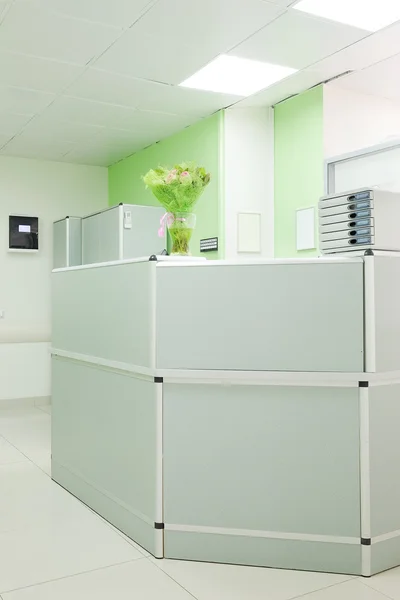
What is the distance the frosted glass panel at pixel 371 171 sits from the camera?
449 cm

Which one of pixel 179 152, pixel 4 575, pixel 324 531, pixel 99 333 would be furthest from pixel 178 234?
pixel 179 152

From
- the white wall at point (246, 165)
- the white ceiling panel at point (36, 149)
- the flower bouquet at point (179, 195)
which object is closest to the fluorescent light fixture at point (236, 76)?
the white wall at point (246, 165)

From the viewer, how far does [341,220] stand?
9.05 ft

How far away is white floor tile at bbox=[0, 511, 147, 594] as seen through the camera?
2668mm

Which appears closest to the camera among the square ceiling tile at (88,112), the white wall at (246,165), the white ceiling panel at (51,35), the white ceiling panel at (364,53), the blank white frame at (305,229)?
the white ceiling panel at (51,35)

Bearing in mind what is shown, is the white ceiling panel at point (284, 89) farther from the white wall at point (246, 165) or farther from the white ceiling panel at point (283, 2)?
the white ceiling panel at point (283, 2)

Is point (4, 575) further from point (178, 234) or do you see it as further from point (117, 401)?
point (178, 234)

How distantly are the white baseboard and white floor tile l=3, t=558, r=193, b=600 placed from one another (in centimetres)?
462

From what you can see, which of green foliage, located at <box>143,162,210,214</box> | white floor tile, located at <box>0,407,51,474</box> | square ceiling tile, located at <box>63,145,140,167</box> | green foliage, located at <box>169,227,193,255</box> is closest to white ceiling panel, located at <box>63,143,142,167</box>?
square ceiling tile, located at <box>63,145,140,167</box>

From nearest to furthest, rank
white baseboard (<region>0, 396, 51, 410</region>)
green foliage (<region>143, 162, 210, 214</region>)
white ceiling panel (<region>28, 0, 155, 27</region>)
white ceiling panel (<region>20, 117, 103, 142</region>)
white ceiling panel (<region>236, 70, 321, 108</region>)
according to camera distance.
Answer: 1. green foliage (<region>143, 162, 210, 214</region>)
2. white ceiling panel (<region>28, 0, 155, 27</region>)
3. white ceiling panel (<region>236, 70, 321, 108</region>)
4. white ceiling panel (<region>20, 117, 103, 142</region>)
5. white baseboard (<region>0, 396, 51, 410</region>)

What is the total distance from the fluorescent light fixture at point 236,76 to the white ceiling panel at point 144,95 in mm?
131

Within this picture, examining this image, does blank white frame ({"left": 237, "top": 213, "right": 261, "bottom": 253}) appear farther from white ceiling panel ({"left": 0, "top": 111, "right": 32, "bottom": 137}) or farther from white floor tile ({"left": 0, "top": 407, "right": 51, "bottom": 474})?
white floor tile ({"left": 0, "top": 407, "right": 51, "bottom": 474})

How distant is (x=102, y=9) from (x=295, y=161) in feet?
7.37

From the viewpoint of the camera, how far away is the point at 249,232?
5.45 meters
